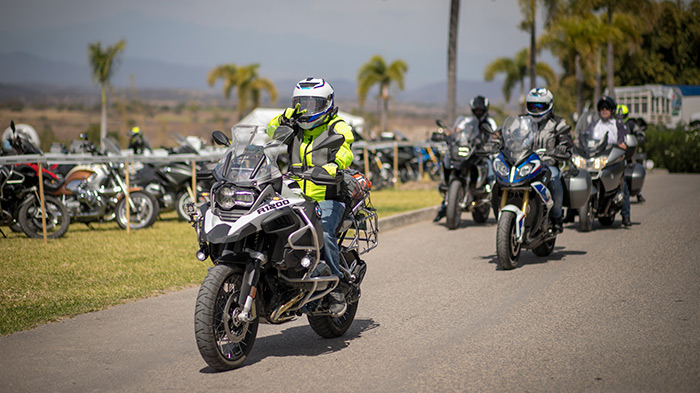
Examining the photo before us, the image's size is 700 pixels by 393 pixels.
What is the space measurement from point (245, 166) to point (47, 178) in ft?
30.4

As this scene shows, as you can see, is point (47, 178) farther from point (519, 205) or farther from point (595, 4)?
point (595, 4)

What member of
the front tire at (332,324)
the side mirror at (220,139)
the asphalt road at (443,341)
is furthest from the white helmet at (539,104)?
the side mirror at (220,139)

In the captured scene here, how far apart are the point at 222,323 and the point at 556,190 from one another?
6253 mm

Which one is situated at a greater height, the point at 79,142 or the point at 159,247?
the point at 79,142

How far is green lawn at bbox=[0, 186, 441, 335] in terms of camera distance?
333 inches

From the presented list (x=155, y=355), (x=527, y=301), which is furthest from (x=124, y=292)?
(x=527, y=301)

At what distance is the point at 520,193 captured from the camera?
10.4 m

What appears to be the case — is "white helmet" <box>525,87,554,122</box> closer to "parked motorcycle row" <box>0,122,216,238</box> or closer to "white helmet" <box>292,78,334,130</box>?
"white helmet" <box>292,78,334,130</box>

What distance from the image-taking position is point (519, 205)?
33.6ft

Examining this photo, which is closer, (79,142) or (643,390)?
(643,390)

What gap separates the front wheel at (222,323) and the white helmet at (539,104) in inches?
260

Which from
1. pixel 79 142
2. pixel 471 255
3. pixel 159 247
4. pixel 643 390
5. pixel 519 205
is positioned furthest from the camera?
pixel 79 142

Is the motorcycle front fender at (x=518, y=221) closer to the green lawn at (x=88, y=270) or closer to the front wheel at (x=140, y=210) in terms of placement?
the green lawn at (x=88, y=270)

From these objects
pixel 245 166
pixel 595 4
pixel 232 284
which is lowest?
pixel 232 284
